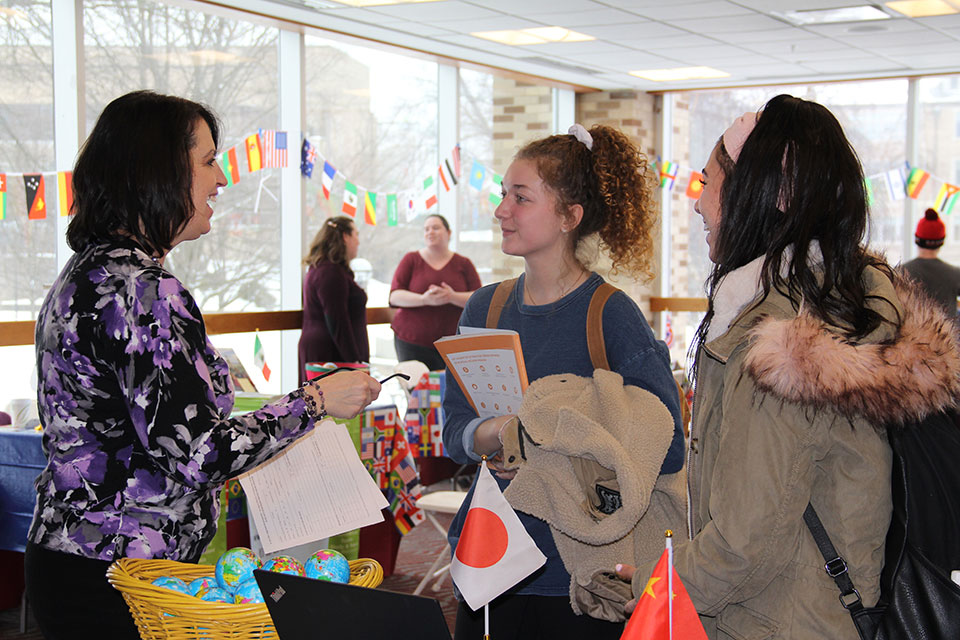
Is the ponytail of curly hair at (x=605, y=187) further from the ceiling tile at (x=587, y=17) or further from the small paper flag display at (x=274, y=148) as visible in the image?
the small paper flag display at (x=274, y=148)

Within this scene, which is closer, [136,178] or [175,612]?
[175,612]

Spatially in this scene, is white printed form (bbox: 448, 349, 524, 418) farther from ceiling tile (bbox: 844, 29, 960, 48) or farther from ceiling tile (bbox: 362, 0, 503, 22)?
ceiling tile (bbox: 844, 29, 960, 48)

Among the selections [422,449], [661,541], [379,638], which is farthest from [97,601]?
[422,449]

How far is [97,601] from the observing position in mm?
1515

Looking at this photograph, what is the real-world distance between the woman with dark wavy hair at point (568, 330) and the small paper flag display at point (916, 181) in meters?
8.02

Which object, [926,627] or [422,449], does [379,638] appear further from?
[422,449]

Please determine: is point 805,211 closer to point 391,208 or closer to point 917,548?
point 917,548

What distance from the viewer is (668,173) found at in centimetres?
998

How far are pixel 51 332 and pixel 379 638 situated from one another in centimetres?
70

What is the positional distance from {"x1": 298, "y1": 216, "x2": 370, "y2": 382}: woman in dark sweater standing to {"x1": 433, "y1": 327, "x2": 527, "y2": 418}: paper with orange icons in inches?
166

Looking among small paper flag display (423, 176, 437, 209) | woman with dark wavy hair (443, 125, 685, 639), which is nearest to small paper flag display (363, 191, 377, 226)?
small paper flag display (423, 176, 437, 209)

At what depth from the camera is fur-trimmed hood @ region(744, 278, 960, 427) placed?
45.2 inches

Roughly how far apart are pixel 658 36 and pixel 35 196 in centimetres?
430

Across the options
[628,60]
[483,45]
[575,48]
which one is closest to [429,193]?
[483,45]
